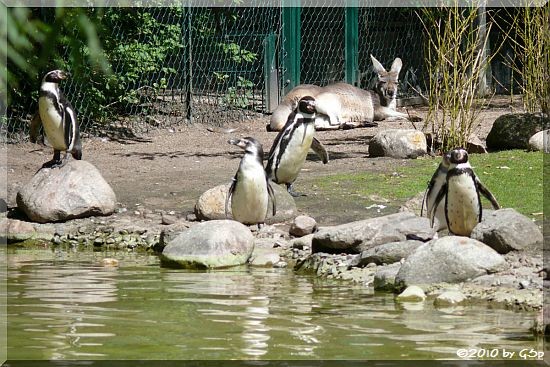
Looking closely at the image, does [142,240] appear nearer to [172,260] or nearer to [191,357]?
[172,260]

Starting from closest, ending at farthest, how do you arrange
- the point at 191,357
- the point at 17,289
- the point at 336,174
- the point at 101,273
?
the point at 191,357, the point at 17,289, the point at 101,273, the point at 336,174

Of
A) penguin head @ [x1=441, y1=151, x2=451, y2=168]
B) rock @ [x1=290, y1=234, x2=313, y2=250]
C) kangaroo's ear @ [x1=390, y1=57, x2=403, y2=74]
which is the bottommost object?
rock @ [x1=290, y1=234, x2=313, y2=250]

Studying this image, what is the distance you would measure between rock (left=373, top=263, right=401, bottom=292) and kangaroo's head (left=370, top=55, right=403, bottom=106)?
10.7 m

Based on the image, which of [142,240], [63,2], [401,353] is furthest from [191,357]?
[142,240]

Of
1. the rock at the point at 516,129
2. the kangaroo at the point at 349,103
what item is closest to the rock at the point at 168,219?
the rock at the point at 516,129

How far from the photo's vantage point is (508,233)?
6.91m

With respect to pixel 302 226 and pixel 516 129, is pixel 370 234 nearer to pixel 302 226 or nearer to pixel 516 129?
pixel 302 226

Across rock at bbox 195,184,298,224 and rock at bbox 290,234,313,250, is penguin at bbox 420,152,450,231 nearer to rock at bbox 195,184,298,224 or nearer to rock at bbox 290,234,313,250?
rock at bbox 290,234,313,250

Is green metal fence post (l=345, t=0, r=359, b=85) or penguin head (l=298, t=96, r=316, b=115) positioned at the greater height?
green metal fence post (l=345, t=0, r=359, b=85)

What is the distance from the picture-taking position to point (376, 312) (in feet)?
18.9

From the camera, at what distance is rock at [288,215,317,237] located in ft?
28.0

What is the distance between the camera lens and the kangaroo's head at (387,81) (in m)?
17.2

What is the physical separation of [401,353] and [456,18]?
24.1ft

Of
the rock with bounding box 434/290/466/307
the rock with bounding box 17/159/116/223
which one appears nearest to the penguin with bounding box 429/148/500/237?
the rock with bounding box 434/290/466/307
